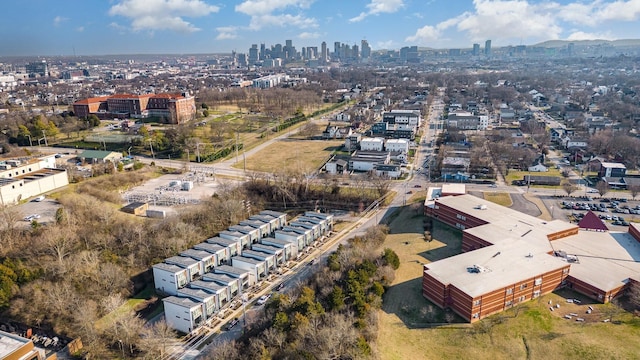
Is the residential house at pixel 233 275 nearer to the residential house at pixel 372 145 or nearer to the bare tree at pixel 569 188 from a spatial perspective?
the bare tree at pixel 569 188

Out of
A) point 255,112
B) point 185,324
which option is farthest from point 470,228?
point 255,112

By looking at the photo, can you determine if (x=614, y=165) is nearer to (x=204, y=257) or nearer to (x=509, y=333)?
(x=509, y=333)

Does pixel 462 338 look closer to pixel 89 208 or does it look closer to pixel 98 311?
pixel 98 311

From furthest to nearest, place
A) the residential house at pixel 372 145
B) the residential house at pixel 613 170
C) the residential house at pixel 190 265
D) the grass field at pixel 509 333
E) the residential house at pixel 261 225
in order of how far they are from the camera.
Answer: the residential house at pixel 372 145
the residential house at pixel 613 170
the residential house at pixel 261 225
the residential house at pixel 190 265
the grass field at pixel 509 333

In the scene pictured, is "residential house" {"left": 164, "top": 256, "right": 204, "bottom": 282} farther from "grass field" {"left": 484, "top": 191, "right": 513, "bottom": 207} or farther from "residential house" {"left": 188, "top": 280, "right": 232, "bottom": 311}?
"grass field" {"left": 484, "top": 191, "right": 513, "bottom": 207}

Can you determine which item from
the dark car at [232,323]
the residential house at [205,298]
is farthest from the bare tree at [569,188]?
the residential house at [205,298]

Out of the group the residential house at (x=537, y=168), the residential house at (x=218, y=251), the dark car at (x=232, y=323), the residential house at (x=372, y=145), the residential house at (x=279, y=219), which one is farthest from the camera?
the residential house at (x=372, y=145)

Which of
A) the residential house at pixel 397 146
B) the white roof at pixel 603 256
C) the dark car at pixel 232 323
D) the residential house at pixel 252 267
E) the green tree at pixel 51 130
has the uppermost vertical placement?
the green tree at pixel 51 130
